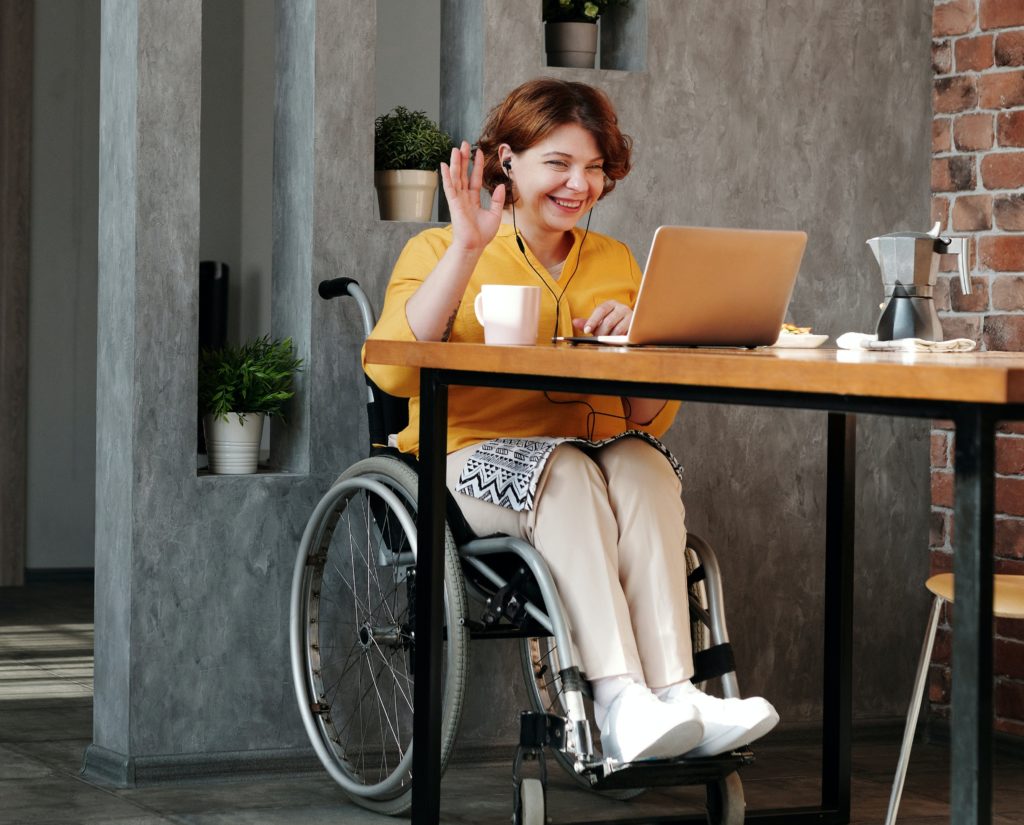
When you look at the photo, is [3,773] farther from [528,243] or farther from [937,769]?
[937,769]

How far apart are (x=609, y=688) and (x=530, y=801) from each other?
204mm

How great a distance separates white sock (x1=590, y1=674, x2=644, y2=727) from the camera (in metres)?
2.35

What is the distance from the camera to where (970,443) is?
1.59 metres

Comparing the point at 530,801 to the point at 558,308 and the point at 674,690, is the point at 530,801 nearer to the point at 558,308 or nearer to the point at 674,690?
the point at 674,690

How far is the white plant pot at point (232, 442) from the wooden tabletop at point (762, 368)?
739 millimetres

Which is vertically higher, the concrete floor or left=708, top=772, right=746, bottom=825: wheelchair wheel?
left=708, top=772, right=746, bottom=825: wheelchair wheel

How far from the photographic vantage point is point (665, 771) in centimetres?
228

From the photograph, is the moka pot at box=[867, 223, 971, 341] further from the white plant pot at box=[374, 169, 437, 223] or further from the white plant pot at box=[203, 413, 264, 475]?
the white plant pot at box=[203, 413, 264, 475]

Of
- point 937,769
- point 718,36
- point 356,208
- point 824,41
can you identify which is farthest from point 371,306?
point 937,769

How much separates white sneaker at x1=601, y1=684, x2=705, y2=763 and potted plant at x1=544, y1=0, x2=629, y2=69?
158cm

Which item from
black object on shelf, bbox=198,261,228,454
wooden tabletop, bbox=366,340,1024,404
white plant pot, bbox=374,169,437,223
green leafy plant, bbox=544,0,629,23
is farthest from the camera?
black object on shelf, bbox=198,261,228,454

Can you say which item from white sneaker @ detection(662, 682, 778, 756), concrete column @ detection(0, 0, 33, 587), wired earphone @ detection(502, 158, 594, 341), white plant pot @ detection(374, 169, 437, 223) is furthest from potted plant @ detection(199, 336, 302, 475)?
concrete column @ detection(0, 0, 33, 587)

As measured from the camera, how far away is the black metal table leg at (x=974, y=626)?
62.1 inches

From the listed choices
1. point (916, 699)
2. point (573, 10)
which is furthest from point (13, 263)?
point (916, 699)
